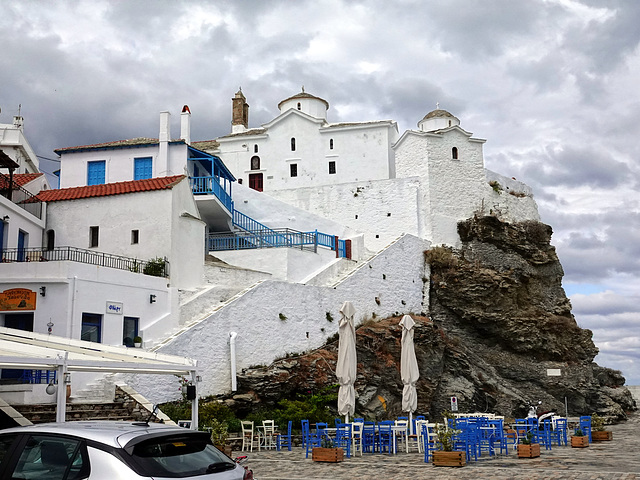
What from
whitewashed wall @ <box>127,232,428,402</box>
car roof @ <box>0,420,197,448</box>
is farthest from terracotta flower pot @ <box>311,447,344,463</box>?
car roof @ <box>0,420,197,448</box>

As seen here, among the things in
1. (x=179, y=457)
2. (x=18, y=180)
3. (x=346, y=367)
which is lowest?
(x=179, y=457)

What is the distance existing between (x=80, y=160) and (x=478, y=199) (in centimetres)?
1982

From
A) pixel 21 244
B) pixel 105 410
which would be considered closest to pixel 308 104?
pixel 21 244

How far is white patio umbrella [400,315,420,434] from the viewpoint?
56.6 ft

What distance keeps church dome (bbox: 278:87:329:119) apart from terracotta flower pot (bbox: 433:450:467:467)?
3317 centimetres

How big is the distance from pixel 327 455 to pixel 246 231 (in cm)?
1871

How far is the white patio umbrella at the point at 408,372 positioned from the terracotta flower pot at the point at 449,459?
3.66 meters

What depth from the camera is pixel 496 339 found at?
32.7 meters

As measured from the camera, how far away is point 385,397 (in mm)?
23750

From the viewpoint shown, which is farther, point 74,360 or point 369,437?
point 369,437

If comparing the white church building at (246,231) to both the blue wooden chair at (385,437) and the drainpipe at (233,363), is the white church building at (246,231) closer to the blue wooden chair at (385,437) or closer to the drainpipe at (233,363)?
the drainpipe at (233,363)

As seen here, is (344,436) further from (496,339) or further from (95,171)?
(95,171)

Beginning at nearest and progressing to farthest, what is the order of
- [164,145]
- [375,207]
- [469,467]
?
1. [469,467]
2. [164,145]
3. [375,207]

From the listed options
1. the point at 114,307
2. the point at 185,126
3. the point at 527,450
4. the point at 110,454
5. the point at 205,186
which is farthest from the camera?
the point at 185,126
